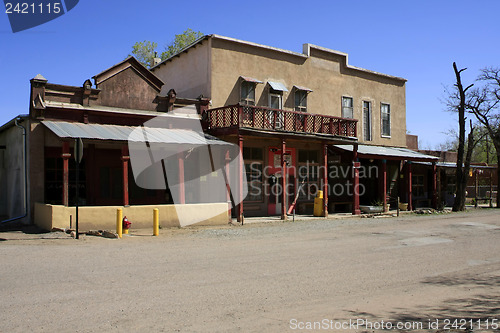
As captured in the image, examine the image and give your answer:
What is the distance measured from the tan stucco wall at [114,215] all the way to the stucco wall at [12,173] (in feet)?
6.71

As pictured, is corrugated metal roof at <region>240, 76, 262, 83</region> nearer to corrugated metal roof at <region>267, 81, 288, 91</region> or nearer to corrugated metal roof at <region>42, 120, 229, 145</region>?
corrugated metal roof at <region>267, 81, 288, 91</region>

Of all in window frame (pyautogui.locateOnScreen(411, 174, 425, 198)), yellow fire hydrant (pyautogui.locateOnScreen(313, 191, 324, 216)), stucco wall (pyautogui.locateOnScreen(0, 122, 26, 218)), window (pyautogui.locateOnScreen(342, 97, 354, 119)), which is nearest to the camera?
stucco wall (pyautogui.locateOnScreen(0, 122, 26, 218))

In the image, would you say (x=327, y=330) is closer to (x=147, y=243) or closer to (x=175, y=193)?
(x=147, y=243)

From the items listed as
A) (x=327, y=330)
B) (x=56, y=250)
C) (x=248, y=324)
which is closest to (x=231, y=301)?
(x=248, y=324)

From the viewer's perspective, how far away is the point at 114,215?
14984mm

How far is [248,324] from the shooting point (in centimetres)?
551

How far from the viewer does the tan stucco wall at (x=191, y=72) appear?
2053 cm

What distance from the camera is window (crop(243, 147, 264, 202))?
2120cm

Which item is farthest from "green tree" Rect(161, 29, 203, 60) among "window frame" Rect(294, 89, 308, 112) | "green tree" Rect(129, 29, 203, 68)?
"window frame" Rect(294, 89, 308, 112)

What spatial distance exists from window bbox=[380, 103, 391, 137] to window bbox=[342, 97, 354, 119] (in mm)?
2727

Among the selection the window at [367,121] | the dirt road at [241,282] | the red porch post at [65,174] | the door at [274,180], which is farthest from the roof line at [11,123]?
the window at [367,121]

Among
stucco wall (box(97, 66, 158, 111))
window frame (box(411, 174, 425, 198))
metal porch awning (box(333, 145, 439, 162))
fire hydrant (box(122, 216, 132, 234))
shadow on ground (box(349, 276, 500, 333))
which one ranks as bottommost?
shadow on ground (box(349, 276, 500, 333))

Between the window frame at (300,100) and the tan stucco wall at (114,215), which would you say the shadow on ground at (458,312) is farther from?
the window frame at (300,100)

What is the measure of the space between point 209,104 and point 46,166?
272 inches
